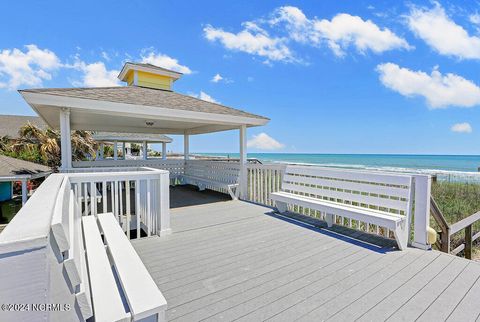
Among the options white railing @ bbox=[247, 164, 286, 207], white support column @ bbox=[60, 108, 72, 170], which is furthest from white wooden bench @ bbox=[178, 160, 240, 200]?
white support column @ bbox=[60, 108, 72, 170]

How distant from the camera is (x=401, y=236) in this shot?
10.1 feet

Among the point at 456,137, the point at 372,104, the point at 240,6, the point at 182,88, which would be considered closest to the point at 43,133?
the point at 182,88

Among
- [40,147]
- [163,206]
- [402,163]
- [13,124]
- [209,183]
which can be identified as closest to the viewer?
[163,206]

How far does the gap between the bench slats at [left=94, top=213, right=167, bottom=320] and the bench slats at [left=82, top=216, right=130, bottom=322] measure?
54mm

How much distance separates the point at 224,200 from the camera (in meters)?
6.43

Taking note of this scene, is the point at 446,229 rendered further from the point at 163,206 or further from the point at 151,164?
the point at 151,164

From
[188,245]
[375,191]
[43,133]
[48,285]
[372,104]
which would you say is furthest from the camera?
[372,104]

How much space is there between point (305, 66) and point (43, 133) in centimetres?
1901

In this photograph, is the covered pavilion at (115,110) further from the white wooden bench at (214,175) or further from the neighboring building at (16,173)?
the neighboring building at (16,173)

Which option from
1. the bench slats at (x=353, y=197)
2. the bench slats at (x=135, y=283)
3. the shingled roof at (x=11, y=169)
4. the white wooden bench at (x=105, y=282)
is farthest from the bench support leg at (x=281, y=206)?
the shingled roof at (x=11, y=169)

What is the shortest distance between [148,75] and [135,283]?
891 cm

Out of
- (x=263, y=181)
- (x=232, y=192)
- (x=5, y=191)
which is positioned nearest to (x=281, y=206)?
(x=263, y=181)

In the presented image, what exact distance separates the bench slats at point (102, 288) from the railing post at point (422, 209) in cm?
356

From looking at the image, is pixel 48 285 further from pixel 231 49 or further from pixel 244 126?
pixel 231 49
